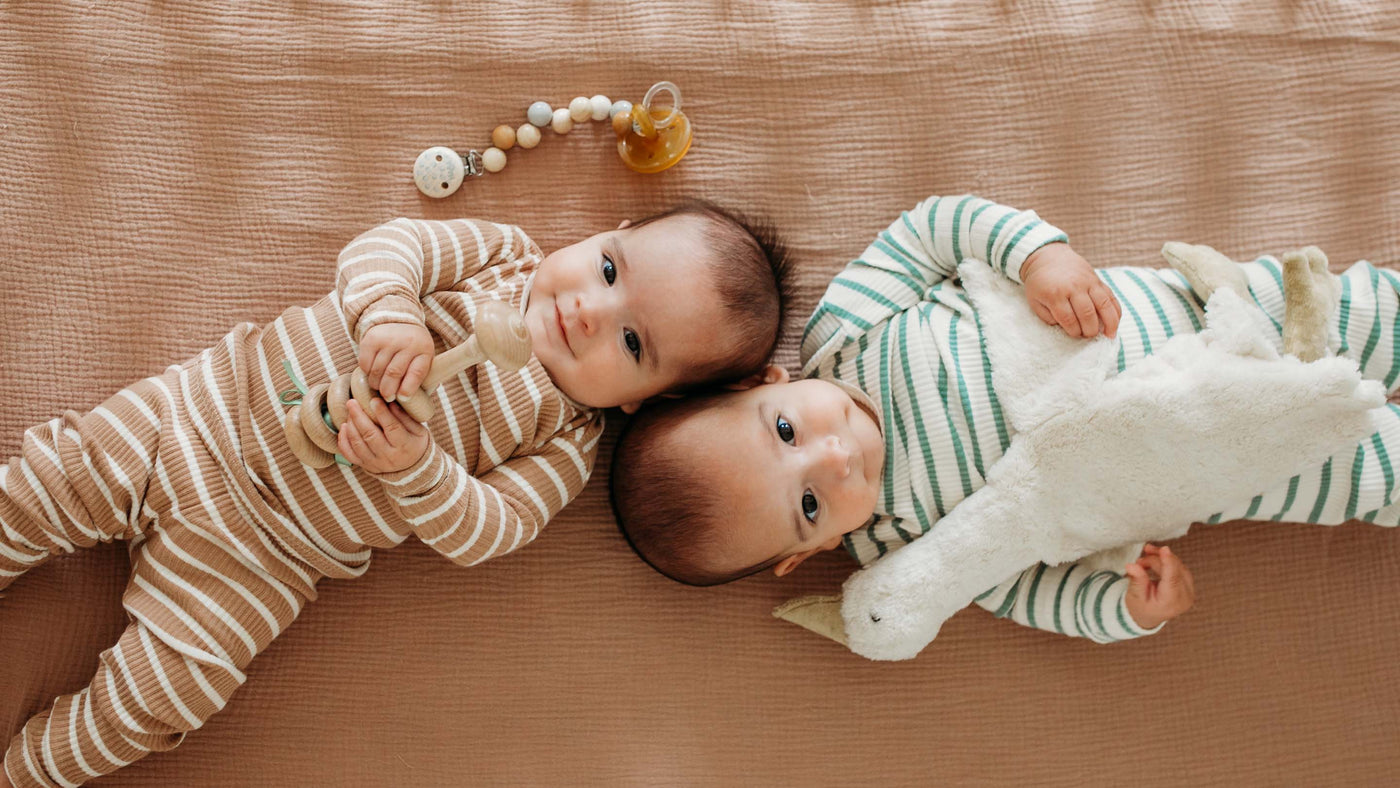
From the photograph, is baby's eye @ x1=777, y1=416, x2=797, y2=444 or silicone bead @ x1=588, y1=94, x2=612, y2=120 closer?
baby's eye @ x1=777, y1=416, x2=797, y2=444

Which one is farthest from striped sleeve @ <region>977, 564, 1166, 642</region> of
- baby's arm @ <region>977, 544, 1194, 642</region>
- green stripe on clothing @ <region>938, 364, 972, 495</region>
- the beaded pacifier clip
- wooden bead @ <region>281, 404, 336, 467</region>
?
wooden bead @ <region>281, 404, 336, 467</region>

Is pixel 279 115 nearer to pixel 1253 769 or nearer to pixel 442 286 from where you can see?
pixel 442 286

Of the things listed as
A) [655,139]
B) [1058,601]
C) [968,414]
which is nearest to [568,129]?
[655,139]

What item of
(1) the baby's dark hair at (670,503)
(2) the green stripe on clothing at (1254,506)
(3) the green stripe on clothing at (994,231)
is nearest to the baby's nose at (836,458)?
(1) the baby's dark hair at (670,503)

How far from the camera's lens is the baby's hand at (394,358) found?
0.96 meters

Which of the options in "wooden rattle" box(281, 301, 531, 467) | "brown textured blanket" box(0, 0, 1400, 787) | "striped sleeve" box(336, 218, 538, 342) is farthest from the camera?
"brown textured blanket" box(0, 0, 1400, 787)

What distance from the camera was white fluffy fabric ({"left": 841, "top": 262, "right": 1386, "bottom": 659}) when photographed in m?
1.13

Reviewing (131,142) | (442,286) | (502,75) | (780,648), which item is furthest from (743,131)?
(131,142)

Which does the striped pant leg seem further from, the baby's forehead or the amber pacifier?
the amber pacifier

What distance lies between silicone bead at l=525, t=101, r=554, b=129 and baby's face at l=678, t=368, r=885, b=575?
0.48 meters

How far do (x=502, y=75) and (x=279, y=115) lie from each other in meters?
0.30

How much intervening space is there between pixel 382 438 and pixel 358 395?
5cm

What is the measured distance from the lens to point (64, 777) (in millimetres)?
1105

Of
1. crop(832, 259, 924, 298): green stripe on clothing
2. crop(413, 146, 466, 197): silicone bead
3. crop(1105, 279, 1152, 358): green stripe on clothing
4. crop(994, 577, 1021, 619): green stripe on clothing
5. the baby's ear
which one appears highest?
crop(413, 146, 466, 197): silicone bead
